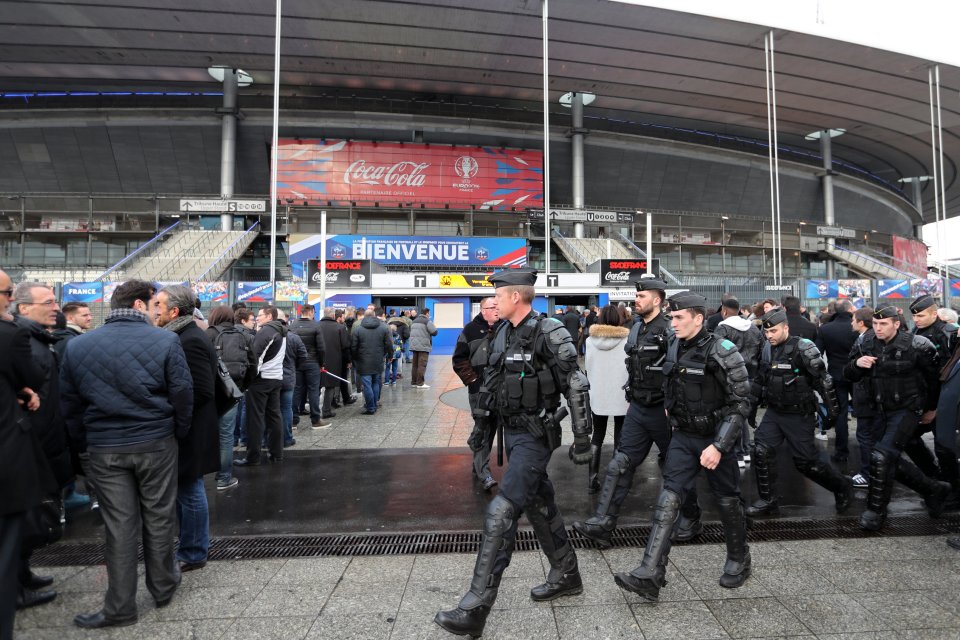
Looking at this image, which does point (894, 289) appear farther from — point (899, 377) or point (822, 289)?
point (899, 377)

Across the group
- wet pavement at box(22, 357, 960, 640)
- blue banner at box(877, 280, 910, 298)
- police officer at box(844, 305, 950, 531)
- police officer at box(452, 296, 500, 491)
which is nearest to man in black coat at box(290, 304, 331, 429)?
wet pavement at box(22, 357, 960, 640)

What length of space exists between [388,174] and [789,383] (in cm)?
2962

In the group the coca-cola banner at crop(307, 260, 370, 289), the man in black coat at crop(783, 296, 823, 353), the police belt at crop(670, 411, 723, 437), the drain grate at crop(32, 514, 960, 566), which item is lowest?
the drain grate at crop(32, 514, 960, 566)

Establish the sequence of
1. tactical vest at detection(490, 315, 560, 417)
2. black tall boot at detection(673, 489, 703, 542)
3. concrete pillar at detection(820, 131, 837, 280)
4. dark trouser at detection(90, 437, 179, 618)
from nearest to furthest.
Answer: dark trouser at detection(90, 437, 179, 618), tactical vest at detection(490, 315, 560, 417), black tall boot at detection(673, 489, 703, 542), concrete pillar at detection(820, 131, 837, 280)

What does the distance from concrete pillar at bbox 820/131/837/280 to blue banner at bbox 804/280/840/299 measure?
Result: 2165 cm

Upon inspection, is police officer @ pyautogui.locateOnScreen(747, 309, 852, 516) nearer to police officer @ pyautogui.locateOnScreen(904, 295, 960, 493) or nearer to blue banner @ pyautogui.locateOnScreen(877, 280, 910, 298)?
police officer @ pyautogui.locateOnScreen(904, 295, 960, 493)

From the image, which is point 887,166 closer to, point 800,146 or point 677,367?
point 800,146

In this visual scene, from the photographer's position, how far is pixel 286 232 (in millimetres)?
30234

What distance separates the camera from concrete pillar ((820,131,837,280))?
3581 centimetres

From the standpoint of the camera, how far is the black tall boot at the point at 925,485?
4129mm

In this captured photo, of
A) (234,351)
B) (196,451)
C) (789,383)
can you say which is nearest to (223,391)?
(196,451)

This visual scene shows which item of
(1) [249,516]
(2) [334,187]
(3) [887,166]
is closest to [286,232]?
(2) [334,187]

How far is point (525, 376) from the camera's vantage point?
2992mm

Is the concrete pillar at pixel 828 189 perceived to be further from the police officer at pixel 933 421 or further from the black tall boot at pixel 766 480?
the black tall boot at pixel 766 480
